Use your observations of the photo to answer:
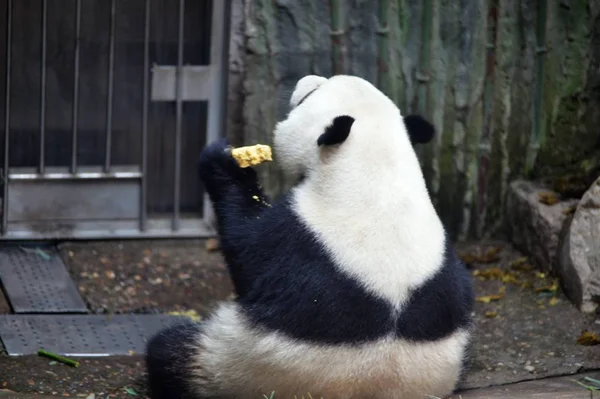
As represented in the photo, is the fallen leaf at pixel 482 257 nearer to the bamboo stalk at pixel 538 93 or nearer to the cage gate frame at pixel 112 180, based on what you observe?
the bamboo stalk at pixel 538 93

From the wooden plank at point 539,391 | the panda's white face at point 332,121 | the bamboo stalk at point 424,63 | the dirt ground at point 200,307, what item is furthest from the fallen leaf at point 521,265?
the panda's white face at point 332,121

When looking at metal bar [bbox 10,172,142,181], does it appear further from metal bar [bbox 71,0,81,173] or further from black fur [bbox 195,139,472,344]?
black fur [bbox 195,139,472,344]

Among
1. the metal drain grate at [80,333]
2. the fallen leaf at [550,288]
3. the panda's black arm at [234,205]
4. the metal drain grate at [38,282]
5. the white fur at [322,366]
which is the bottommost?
the metal drain grate at [80,333]

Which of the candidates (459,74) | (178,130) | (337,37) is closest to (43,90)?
(178,130)

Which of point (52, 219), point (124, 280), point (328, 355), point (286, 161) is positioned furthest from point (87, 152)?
point (328, 355)

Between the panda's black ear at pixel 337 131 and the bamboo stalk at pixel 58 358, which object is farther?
the bamboo stalk at pixel 58 358

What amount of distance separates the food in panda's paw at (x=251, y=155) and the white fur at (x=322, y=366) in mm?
561

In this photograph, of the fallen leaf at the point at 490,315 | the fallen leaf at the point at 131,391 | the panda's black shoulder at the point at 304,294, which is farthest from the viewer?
the fallen leaf at the point at 490,315

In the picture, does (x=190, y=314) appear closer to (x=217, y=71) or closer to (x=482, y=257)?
(x=217, y=71)

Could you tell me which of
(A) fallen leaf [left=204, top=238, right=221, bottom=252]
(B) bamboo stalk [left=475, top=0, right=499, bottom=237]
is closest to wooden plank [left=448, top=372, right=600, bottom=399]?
(B) bamboo stalk [left=475, top=0, right=499, bottom=237]

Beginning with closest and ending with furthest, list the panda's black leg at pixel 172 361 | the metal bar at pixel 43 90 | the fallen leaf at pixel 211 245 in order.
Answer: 1. the panda's black leg at pixel 172 361
2. the metal bar at pixel 43 90
3. the fallen leaf at pixel 211 245

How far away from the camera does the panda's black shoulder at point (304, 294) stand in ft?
12.8

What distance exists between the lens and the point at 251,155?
4348mm

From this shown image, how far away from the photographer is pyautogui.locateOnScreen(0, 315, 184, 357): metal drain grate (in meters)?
5.29
